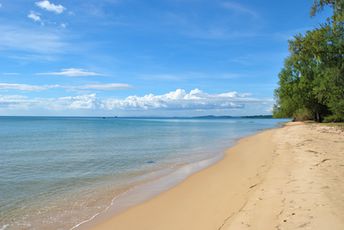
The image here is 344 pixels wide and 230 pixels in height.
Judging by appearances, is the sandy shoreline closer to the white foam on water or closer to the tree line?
the white foam on water

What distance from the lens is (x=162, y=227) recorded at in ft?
22.0

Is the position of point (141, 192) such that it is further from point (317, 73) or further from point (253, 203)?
point (317, 73)

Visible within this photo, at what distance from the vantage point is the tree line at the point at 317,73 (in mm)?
18647

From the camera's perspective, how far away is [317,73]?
47.2 meters

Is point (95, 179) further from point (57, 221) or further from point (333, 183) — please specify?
point (333, 183)

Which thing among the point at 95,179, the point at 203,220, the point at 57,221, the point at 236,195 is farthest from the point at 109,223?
the point at 95,179

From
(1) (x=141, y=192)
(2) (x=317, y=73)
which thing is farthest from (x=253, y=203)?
(2) (x=317, y=73)

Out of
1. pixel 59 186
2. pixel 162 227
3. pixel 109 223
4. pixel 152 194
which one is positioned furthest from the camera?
pixel 59 186

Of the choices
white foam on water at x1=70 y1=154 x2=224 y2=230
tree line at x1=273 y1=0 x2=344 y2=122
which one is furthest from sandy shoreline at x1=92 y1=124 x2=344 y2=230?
tree line at x1=273 y1=0 x2=344 y2=122

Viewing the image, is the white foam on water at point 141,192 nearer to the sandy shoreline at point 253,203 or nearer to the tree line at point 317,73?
the sandy shoreline at point 253,203

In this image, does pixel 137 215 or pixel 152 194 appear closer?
pixel 137 215

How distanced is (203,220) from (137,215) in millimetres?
1820

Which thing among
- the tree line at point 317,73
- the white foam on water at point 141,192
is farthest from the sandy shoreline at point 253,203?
the tree line at point 317,73

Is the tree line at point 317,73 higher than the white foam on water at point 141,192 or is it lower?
higher
